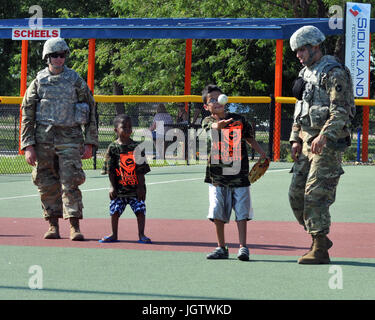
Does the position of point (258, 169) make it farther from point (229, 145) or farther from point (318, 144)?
point (318, 144)

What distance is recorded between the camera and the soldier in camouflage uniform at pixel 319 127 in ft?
24.5

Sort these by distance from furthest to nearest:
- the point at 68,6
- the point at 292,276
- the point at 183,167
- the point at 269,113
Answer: the point at 68,6, the point at 269,113, the point at 183,167, the point at 292,276

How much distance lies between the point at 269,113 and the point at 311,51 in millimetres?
11998

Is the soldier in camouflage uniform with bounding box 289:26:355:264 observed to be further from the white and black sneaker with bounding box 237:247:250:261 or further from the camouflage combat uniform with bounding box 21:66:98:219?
the camouflage combat uniform with bounding box 21:66:98:219

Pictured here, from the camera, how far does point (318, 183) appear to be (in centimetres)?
761

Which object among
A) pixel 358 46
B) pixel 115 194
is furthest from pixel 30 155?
pixel 358 46

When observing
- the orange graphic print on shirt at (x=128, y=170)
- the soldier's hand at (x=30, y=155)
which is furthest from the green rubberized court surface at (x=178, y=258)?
the soldier's hand at (x=30, y=155)

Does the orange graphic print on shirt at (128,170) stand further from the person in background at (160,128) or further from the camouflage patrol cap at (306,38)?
the person in background at (160,128)

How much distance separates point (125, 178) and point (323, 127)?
7.76 feet

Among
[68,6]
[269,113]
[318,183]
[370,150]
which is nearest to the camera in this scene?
[318,183]

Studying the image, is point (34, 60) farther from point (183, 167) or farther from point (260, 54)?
point (183, 167)

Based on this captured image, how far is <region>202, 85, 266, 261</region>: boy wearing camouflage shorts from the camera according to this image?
7.93m
